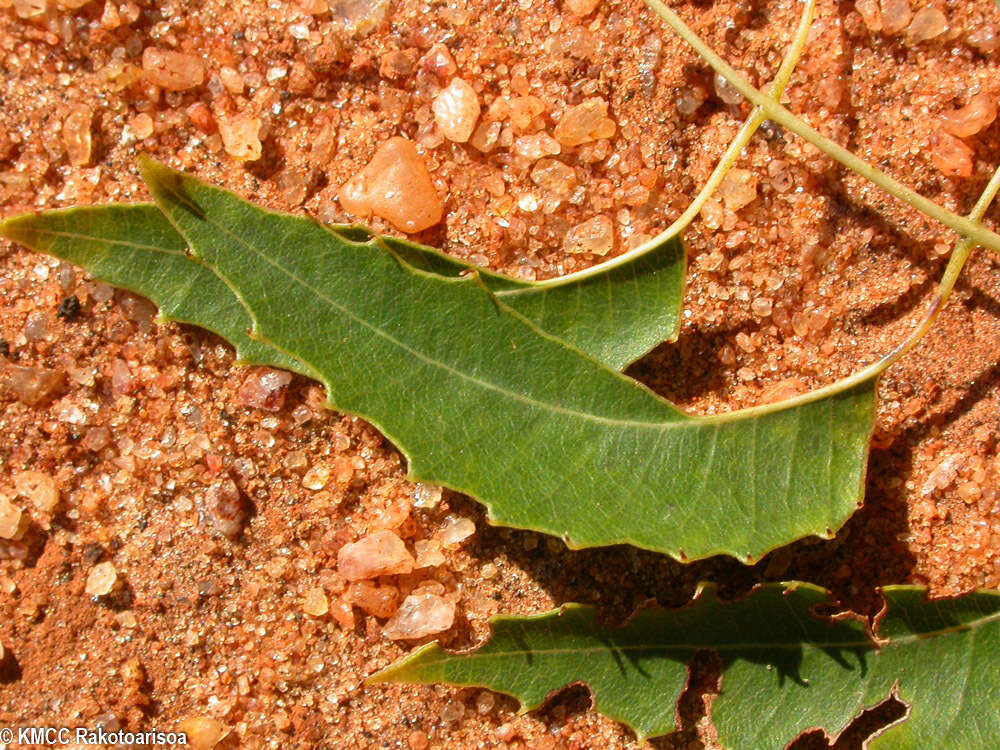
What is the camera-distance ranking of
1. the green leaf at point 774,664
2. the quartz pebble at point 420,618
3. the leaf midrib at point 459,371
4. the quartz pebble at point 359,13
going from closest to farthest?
1. the leaf midrib at point 459,371
2. the green leaf at point 774,664
3. the quartz pebble at point 420,618
4. the quartz pebble at point 359,13

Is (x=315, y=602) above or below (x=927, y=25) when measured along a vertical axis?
below

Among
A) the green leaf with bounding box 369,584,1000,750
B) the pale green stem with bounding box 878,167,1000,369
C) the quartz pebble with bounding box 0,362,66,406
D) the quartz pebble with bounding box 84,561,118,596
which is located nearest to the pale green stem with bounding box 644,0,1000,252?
the pale green stem with bounding box 878,167,1000,369

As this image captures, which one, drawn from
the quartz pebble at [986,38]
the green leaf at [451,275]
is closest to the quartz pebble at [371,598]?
the green leaf at [451,275]

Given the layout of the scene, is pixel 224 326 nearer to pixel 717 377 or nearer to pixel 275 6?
pixel 275 6

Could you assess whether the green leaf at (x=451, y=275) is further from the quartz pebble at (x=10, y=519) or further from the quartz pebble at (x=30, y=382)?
the quartz pebble at (x=10, y=519)

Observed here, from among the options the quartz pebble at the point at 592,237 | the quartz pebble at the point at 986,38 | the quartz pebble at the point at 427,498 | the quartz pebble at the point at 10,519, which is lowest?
the quartz pebble at the point at 10,519

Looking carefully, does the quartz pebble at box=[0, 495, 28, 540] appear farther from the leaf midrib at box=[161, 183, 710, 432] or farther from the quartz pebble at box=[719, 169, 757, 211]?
the quartz pebble at box=[719, 169, 757, 211]

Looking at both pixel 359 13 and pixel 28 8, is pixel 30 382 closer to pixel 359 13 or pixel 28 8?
pixel 28 8

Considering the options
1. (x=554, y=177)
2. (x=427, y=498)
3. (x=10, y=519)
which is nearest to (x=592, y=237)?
(x=554, y=177)
